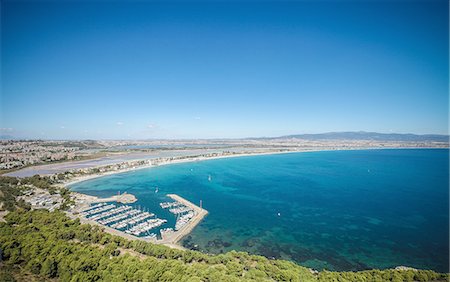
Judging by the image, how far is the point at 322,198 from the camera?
31828mm

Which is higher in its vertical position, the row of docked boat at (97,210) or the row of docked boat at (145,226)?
the row of docked boat at (97,210)

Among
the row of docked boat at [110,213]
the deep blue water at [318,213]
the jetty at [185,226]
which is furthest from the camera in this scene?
the row of docked boat at [110,213]

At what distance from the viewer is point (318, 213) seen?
25875 mm

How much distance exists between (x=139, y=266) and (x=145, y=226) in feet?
32.0

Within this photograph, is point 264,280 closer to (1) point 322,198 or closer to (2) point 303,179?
(1) point 322,198

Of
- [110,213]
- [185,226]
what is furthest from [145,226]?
[110,213]

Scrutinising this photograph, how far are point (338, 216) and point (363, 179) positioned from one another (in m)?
24.6

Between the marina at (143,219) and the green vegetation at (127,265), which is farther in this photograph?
the marina at (143,219)

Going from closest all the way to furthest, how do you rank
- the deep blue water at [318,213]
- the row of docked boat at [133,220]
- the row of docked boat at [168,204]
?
the deep blue water at [318,213] < the row of docked boat at [133,220] < the row of docked boat at [168,204]

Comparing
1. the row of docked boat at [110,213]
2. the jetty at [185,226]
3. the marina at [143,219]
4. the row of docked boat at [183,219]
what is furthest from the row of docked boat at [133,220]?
the jetty at [185,226]

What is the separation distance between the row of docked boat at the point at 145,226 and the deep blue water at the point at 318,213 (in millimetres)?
1288

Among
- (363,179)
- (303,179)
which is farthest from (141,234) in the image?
(363,179)

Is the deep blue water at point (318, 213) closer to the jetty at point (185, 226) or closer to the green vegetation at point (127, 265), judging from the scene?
the jetty at point (185, 226)

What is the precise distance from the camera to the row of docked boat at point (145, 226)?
64.6 ft
